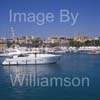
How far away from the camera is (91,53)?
1470cm

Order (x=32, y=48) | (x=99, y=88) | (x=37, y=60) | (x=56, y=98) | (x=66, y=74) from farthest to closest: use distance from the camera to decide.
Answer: (x=32, y=48)
(x=37, y=60)
(x=66, y=74)
(x=99, y=88)
(x=56, y=98)

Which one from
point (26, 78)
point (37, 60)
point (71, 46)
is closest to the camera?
point (26, 78)

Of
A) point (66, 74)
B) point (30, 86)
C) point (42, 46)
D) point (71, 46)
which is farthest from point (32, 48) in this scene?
point (30, 86)

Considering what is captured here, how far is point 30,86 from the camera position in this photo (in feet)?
17.2

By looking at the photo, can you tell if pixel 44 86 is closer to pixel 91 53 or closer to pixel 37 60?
pixel 37 60

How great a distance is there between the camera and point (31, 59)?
9.02 meters

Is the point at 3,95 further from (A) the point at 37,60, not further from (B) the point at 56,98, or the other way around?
(A) the point at 37,60

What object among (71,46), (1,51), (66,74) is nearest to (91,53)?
(71,46)

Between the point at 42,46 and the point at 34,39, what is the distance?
1189 mm

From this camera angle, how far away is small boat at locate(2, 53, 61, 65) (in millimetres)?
8883

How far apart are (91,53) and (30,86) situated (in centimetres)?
962

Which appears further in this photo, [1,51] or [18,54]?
[1,51]

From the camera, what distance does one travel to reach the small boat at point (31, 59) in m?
8.88

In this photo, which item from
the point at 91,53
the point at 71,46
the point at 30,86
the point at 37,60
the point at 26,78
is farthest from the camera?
the point at 91,53
